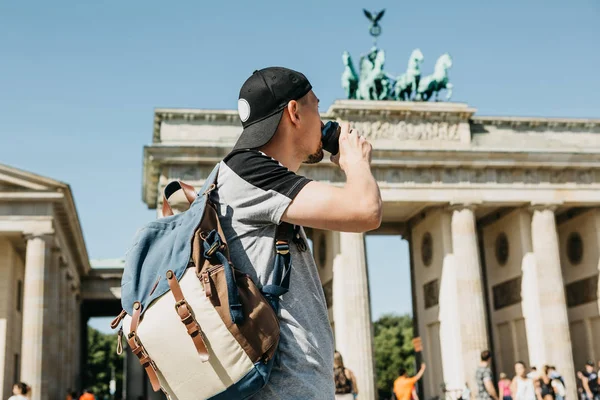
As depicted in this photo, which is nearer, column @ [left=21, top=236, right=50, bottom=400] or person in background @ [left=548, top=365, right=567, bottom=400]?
person in background @ [left=548, top=365, right=567, bottom=400]

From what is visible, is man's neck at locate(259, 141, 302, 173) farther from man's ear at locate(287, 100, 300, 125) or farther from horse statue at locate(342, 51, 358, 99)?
horse statue at locate(342, 51, 358, 99)

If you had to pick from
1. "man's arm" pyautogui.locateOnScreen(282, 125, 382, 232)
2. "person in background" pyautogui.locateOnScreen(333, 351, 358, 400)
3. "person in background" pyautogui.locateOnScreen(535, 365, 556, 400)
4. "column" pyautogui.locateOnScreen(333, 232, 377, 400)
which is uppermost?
"column" pyautogui.locateOnScreen(333, 232, 377, 400)

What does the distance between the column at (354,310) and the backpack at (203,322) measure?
113 feet

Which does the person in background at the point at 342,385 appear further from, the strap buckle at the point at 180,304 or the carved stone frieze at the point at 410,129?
the carved stone frieze at the point at 410,129

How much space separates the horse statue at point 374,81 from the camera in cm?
4134

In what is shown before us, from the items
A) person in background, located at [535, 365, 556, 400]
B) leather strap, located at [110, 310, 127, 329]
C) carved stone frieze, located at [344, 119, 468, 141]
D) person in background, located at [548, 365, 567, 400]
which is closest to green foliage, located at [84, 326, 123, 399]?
carved stone frieze, located at [344, 119, 468, 141]

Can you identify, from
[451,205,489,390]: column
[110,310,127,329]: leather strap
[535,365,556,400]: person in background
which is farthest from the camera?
[451,205,489,390]: column

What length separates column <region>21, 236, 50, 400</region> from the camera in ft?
114

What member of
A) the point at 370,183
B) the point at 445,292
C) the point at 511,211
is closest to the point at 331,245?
the point at 445,292

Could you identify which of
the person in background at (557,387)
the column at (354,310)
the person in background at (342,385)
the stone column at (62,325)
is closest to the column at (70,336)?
the stone column at (62,325)

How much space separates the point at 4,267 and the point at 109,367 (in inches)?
2776

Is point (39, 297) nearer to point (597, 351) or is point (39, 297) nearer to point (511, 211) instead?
point (511, 211)

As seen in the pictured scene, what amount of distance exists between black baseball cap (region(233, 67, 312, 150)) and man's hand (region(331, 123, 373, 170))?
223 mm

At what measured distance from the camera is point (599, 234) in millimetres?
40781
